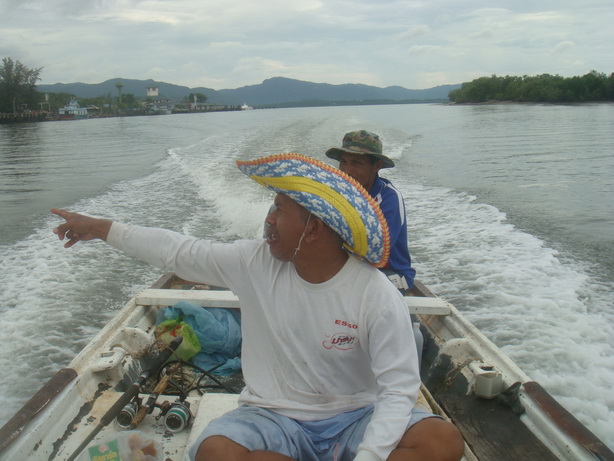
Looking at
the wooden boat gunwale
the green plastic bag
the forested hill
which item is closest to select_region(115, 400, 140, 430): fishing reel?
the wooden boat gunwale

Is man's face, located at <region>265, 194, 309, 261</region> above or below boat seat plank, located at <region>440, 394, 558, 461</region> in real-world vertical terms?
above

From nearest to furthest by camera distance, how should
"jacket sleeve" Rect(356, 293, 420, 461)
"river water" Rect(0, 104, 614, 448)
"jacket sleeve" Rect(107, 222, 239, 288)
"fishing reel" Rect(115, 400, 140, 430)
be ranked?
1. "jacket sleeve" Rect(356, 293, 420, 461)
2. "jacket sleeve" Rect(107, 222, 239, 288)
3. "fishing reel" Rect(115, 400, 140, 430)
4. "river water" Rect(0, 104, 614, 448)

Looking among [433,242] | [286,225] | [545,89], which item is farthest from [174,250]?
[545,89]

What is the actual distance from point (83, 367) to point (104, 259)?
4.43 meters

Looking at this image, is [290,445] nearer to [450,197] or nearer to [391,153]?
[450,197]

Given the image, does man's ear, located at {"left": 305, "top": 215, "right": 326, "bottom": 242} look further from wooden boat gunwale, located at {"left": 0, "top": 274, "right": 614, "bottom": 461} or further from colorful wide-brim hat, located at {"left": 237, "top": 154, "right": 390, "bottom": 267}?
wooden boat gunwale, located at {"left": 0, "top": 274, "right": 614, "bottom": 461}

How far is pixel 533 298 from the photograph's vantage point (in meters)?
5.89

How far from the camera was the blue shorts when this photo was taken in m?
1.80

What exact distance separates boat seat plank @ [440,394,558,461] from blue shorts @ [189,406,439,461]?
1.10 m

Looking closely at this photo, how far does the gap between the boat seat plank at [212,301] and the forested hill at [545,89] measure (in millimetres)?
82293

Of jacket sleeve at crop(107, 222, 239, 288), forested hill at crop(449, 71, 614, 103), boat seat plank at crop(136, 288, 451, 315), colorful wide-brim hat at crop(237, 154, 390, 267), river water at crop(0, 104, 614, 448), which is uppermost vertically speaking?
forested hill at crop(449, 71, 614, 103)

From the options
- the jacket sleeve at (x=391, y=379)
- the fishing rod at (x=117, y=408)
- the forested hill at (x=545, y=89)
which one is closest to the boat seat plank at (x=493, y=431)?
the jacket sleeve at (x=391, y=379)

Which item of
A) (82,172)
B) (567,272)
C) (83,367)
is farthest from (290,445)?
(82,172)

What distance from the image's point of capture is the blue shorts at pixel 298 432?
180 centimetres
